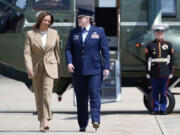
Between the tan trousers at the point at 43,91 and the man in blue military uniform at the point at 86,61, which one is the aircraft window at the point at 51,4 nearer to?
the man in blue military uniform at the point at 86,61

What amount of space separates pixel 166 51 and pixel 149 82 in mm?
1171

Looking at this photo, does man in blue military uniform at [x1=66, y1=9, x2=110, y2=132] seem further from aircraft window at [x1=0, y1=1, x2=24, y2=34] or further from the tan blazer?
aircraft window at [x1=0, y1=1, x2=24, y2=34]

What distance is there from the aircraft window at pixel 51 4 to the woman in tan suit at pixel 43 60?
3301mm

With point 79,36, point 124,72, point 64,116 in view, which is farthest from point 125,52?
point 79,36

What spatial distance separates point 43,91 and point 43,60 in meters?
0.45

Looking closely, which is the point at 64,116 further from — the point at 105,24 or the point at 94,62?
the point at 94,62

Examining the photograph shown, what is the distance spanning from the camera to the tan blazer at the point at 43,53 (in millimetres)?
11078

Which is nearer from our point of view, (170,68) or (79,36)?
(79,36)

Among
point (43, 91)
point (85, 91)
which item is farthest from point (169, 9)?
point (43, 91)

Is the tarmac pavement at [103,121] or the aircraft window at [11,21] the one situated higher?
the aircraft window at [11,21]

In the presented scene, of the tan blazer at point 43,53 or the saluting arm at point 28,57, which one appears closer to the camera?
the saluting arm at point 28,57

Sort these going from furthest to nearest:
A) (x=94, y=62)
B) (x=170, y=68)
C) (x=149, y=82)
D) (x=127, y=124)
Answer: (x=149, y=82), (x=170, y=68), (x=127, y=124), (x=94, y=62)

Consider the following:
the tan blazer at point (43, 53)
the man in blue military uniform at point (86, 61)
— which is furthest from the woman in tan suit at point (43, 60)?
the man in blue military uniform at point (86, 61)

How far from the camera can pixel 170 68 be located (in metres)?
14.1
